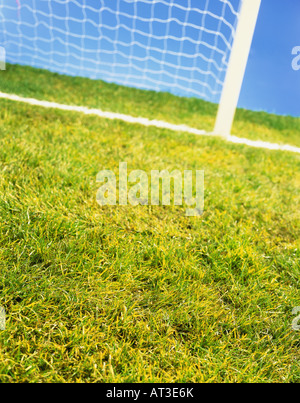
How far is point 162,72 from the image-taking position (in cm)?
579

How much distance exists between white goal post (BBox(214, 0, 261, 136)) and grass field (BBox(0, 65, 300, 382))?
1720 mm

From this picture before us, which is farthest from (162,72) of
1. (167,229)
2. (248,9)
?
(167,229)

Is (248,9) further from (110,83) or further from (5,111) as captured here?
(110,83)

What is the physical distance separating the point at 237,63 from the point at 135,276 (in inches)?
131

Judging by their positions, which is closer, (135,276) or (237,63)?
(135,276)

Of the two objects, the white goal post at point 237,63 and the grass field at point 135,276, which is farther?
the white goal post at point 237,63

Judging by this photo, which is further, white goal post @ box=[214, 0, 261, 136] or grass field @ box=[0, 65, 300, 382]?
white goal post @ box=[214, 0, 261, 136]

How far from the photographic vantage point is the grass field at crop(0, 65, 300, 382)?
120 cm

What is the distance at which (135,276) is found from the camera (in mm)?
1531

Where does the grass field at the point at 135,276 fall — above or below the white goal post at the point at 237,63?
below

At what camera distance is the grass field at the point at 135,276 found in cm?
120

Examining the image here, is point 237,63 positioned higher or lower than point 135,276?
higher

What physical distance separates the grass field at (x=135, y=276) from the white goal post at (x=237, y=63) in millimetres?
1720

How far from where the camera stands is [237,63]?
159 inches
